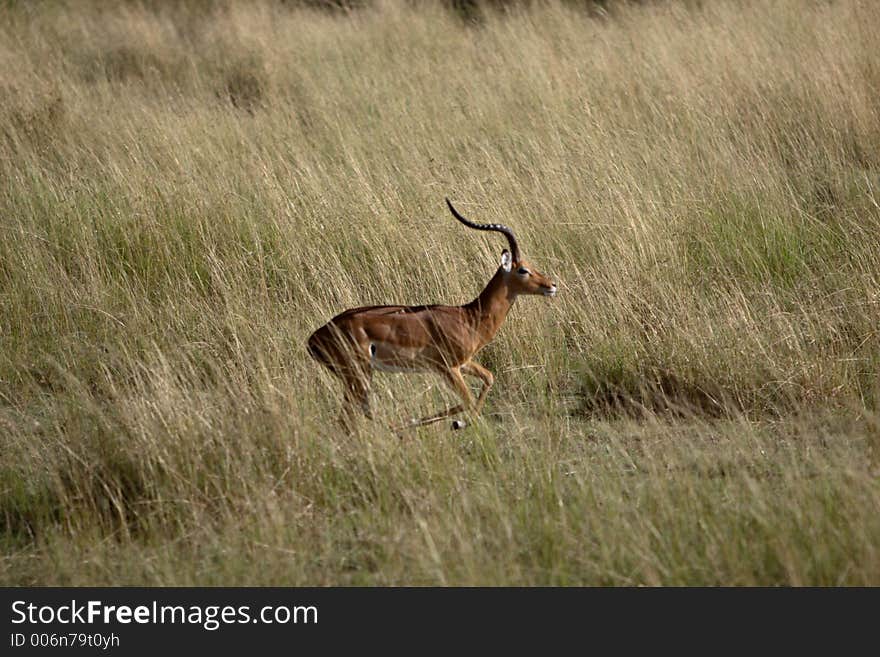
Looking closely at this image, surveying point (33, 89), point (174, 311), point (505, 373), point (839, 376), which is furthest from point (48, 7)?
point (839, 376)

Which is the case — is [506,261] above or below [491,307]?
above

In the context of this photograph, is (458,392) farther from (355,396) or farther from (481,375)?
(355,396)

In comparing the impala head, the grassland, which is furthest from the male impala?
the grassland

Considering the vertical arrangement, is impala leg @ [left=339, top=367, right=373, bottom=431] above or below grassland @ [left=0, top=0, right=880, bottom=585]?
above

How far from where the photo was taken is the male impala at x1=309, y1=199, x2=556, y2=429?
4.27m

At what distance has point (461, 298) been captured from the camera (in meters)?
5.79

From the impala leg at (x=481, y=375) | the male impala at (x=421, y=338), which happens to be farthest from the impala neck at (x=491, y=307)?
A: the impala leg at (x=481, y=375)

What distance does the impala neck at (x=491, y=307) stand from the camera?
4.59 m

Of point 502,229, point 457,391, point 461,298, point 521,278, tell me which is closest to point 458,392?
point 457,391

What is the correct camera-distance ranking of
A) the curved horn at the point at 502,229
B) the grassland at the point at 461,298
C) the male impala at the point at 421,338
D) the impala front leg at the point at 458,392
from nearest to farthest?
the grassland at the point at 461,298 < the male impala at the point at 421,338 < the impala front leg at the point at 458,392 < the curved horn at the point at 502,229

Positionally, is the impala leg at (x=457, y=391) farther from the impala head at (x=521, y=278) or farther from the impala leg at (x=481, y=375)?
the impala head at (x=521, y=278)

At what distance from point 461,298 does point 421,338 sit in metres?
1.44

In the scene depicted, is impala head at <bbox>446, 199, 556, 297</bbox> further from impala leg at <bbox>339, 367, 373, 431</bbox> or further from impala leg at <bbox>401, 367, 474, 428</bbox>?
impala leg at <bbox>339, 367, 373, 431</bbox>

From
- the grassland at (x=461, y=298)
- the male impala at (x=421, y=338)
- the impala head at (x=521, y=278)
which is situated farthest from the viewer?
the impala head at (x=521, y=278)
